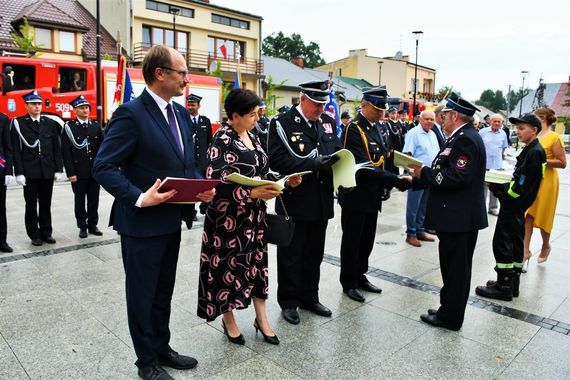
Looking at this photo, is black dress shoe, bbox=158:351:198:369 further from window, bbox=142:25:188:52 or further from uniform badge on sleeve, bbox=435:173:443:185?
window, bbox=142:25:188:52

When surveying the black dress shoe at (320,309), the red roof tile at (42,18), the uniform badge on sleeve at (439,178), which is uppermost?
the red roof tile at (42,18)

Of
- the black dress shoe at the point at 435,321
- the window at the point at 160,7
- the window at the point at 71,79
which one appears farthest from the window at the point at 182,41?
the black dress shoe at the point at 435,321

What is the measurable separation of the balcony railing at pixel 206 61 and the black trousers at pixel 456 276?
26.0m

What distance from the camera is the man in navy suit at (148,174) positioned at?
8.11ft

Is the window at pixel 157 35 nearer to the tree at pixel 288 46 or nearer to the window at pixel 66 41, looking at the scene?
the window at pixel 66 41

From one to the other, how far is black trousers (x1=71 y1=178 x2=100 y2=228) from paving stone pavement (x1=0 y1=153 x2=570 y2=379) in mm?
1001

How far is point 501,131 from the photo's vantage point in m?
8.60

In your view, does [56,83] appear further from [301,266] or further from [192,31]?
[192,31]

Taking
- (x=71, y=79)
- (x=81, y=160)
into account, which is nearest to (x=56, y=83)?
A: (x=71, y=79)

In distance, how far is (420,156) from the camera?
6820 millimetres

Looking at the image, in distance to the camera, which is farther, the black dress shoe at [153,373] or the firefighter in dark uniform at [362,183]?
the firefighter in dark uniform at [362,183]

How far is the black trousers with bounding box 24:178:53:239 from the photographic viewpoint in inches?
238

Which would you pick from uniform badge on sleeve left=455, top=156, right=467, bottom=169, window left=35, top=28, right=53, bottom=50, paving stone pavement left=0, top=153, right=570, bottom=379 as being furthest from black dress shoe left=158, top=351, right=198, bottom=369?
window left=35, top=28, right=53, bottom=50

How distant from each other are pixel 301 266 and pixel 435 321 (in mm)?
1188
